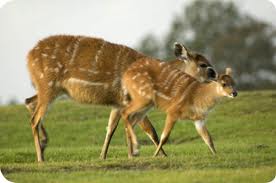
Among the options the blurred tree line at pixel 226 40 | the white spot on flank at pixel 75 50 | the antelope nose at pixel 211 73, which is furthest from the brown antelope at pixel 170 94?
the blurred tree line at pixel 226 40

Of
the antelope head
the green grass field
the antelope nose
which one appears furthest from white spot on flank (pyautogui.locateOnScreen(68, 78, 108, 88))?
the antelope nose

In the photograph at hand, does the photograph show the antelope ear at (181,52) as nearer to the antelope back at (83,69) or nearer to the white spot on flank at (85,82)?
the antelope back at (83,69)

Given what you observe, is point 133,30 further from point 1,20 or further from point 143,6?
point 1,20

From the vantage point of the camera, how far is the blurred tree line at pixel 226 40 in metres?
14.0

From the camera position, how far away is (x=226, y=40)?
15555mm

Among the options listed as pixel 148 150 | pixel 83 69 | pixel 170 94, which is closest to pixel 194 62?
pixel 170 94

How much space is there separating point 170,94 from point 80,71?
129cm

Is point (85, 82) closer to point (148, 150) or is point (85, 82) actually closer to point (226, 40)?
point (148, 150)

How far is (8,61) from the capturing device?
13031 mm

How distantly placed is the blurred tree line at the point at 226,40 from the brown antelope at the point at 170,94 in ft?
6.25

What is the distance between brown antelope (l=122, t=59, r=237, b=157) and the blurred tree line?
1.91m

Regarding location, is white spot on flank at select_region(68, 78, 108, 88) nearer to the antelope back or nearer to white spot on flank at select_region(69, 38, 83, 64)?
the antelope back

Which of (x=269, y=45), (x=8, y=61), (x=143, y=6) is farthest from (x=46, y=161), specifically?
(x=269, y=45)

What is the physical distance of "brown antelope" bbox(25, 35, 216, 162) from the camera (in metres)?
12.3
